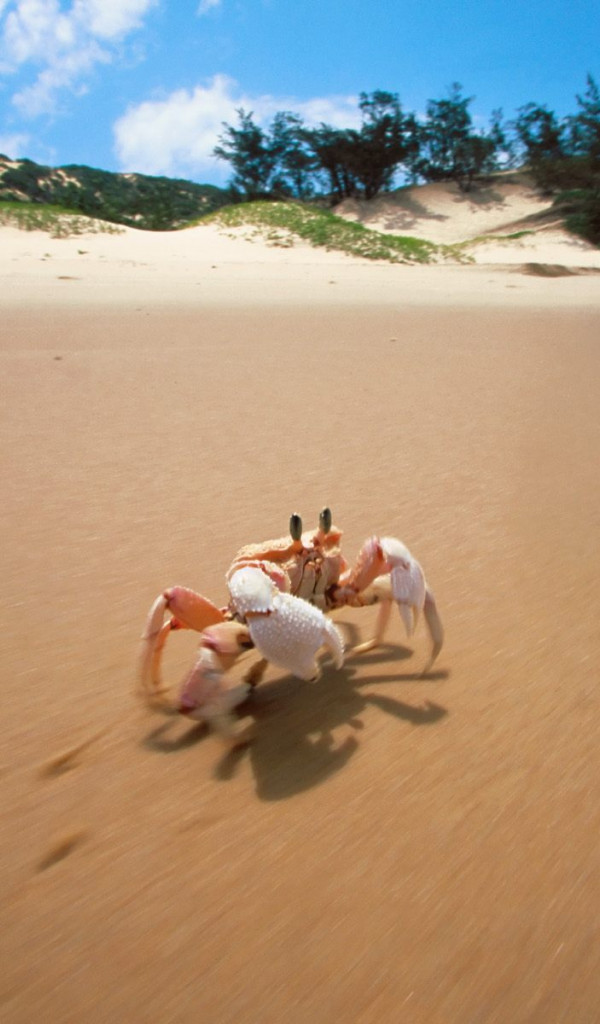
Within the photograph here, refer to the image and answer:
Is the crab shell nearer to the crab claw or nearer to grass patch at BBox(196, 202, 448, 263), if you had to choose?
the crab claw

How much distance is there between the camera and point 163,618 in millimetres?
1680

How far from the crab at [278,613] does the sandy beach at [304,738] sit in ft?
0.24

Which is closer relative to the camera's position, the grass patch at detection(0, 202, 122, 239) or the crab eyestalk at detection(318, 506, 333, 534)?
the crab eyestalk at detection(318, 506, 333, 534)

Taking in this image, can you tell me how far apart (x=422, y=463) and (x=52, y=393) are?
2016 millimetres

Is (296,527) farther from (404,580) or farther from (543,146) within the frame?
(543,146)

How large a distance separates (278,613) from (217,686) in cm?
20

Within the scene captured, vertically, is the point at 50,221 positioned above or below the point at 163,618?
above

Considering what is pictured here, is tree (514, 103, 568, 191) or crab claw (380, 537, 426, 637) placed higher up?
tree (514, 103, 568, 191)

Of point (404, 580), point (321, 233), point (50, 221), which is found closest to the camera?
point (404, 580)

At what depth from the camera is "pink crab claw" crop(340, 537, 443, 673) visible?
173 cm

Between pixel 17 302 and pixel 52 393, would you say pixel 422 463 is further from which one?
pixel 17 302

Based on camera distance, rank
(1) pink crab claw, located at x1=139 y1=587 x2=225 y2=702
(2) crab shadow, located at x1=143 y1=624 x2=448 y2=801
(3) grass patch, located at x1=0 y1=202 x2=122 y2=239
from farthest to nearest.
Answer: (3) grass patch, located at x1=0 y1=202 x2=122 y2=239 < (1) pink crab claw, located at x1=139 y1=587 x2=225 y2=702 < (2) crab shadow, located at x1=143 y1=624 x2=448 y2=801

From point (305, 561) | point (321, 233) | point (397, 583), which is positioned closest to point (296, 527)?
point (305, 561)

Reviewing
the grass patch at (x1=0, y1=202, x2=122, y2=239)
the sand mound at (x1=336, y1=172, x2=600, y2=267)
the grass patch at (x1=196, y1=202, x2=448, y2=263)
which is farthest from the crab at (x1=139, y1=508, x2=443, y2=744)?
the sand mound at (x1=336, y1=172, x2=600, y2=267)
